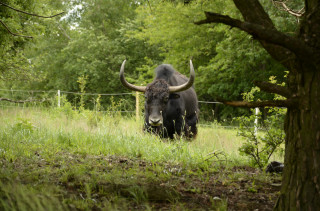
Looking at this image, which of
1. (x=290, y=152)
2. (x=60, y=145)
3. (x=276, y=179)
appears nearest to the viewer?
(x=290, y=152)

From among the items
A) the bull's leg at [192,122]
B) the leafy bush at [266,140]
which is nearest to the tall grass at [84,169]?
the leafy bush at [266,140]

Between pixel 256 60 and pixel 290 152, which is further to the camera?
pixel 256 60

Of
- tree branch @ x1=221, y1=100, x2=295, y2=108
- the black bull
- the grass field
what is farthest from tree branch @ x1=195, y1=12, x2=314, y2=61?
the black bull

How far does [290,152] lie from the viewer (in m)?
2.26

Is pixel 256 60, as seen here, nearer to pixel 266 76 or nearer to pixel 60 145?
pixel 266 76

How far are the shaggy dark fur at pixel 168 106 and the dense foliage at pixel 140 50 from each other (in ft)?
14.2

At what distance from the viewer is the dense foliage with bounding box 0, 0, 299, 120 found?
1351 centimetres

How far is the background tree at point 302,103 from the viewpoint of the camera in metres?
1.99

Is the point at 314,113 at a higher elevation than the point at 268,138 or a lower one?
higher

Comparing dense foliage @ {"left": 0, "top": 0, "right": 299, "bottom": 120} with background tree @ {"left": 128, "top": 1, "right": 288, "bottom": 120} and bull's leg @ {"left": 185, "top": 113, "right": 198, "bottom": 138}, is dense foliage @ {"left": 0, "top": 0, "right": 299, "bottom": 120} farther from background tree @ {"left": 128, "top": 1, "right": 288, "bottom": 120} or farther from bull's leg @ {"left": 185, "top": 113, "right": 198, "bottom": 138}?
bull's leg @ {"left": 185, "top": 113, "right": 198, "bottom": 138}

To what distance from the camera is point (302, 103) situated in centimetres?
215

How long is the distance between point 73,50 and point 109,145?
20244 mm

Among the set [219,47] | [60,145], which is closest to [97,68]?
[219,47]

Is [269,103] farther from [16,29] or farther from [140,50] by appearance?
[140,50]
